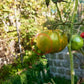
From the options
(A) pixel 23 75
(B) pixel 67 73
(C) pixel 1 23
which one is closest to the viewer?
(A) pixel 23 75

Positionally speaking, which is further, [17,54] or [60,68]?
[60,68]

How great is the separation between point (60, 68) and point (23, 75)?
92cm

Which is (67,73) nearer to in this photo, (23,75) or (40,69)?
(40,69)

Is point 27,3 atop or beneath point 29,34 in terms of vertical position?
atop

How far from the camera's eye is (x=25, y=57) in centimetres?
250

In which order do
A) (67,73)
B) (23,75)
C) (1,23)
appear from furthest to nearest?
(67,73) → (1,23) → (23,75)

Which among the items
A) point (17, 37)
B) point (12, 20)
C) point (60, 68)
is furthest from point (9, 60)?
point (60, 68)

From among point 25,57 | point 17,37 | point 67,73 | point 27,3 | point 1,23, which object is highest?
point 27,3

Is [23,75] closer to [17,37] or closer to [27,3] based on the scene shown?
[17,37]

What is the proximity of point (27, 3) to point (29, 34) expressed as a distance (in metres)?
0.69

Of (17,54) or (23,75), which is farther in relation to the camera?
(17,54)

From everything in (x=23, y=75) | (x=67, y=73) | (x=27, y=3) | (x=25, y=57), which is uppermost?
(x=27, y=3)

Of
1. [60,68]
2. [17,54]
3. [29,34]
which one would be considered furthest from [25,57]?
[60,68]

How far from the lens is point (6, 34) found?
237 centimetres
